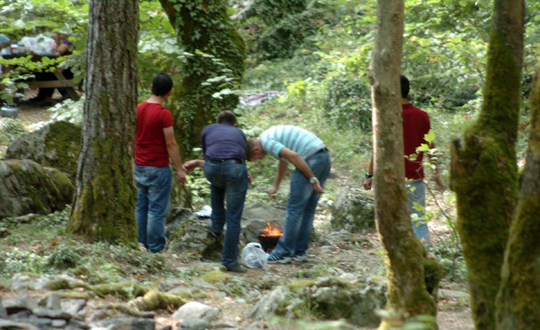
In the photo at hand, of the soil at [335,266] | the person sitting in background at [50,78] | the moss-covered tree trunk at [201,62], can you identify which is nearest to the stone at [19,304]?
the soil at [335,266]

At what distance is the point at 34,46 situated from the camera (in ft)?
44.2

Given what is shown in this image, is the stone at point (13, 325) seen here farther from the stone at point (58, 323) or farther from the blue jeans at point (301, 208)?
the blue jeans at point (301, 208)

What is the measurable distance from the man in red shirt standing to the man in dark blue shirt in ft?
1.65

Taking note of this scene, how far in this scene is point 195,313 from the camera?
3.80 m

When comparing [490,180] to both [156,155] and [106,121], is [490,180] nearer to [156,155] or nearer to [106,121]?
[106,121]

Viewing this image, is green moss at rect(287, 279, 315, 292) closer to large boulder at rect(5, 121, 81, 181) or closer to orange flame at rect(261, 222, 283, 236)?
orange flame at rect(261, 222, 283, 236)

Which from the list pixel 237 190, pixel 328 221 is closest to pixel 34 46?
pixel 328 221

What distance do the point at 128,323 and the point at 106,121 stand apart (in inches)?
104

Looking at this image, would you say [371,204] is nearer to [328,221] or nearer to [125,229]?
[328,221]

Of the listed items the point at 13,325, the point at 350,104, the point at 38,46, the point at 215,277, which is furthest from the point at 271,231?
the point at 38,46

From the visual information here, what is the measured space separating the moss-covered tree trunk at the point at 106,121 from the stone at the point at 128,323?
214 cm

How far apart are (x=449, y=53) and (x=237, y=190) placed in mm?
5046

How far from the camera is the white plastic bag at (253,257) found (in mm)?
6227

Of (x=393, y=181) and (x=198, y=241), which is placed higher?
(x=393, y=181)
